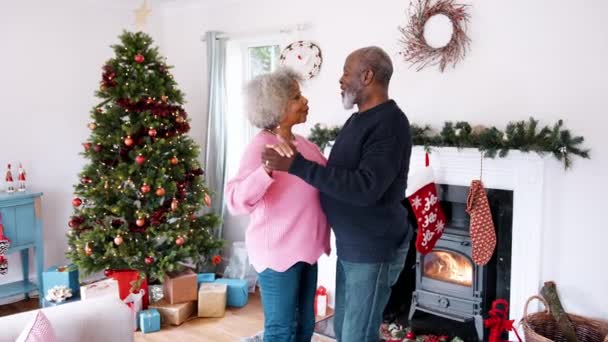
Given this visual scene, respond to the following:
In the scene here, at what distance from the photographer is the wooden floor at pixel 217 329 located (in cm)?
298

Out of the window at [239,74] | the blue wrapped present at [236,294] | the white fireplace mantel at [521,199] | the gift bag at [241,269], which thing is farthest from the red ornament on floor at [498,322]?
the window at [239,74]

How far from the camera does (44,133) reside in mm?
3770

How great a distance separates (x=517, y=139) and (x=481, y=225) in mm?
475

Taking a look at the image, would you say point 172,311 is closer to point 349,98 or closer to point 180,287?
point 180,287

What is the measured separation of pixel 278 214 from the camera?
1704 millimetres

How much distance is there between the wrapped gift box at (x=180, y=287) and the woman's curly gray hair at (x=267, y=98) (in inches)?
71.5

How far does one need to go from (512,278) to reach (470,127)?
817mm

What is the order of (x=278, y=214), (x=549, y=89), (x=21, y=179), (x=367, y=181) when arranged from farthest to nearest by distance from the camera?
(x=21, y=179) → (x=549, y=89) → (x=278, y=214) → (x=367, y=181)

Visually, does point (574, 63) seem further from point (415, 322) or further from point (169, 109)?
point (169, 109)

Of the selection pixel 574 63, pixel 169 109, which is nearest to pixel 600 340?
pixel 574 63

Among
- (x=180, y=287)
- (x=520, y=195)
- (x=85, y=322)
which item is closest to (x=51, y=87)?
(x=180, y=287)

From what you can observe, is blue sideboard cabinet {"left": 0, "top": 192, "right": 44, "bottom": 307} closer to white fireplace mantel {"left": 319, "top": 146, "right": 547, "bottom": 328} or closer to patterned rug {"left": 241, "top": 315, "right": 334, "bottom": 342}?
patterned rug {"left": 241, "top": 315, "right": 334, "bottom": 342}

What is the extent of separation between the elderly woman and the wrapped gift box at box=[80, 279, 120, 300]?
1544mm

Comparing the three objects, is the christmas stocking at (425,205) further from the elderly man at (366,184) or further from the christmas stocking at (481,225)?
the elderly man at (366,184)
